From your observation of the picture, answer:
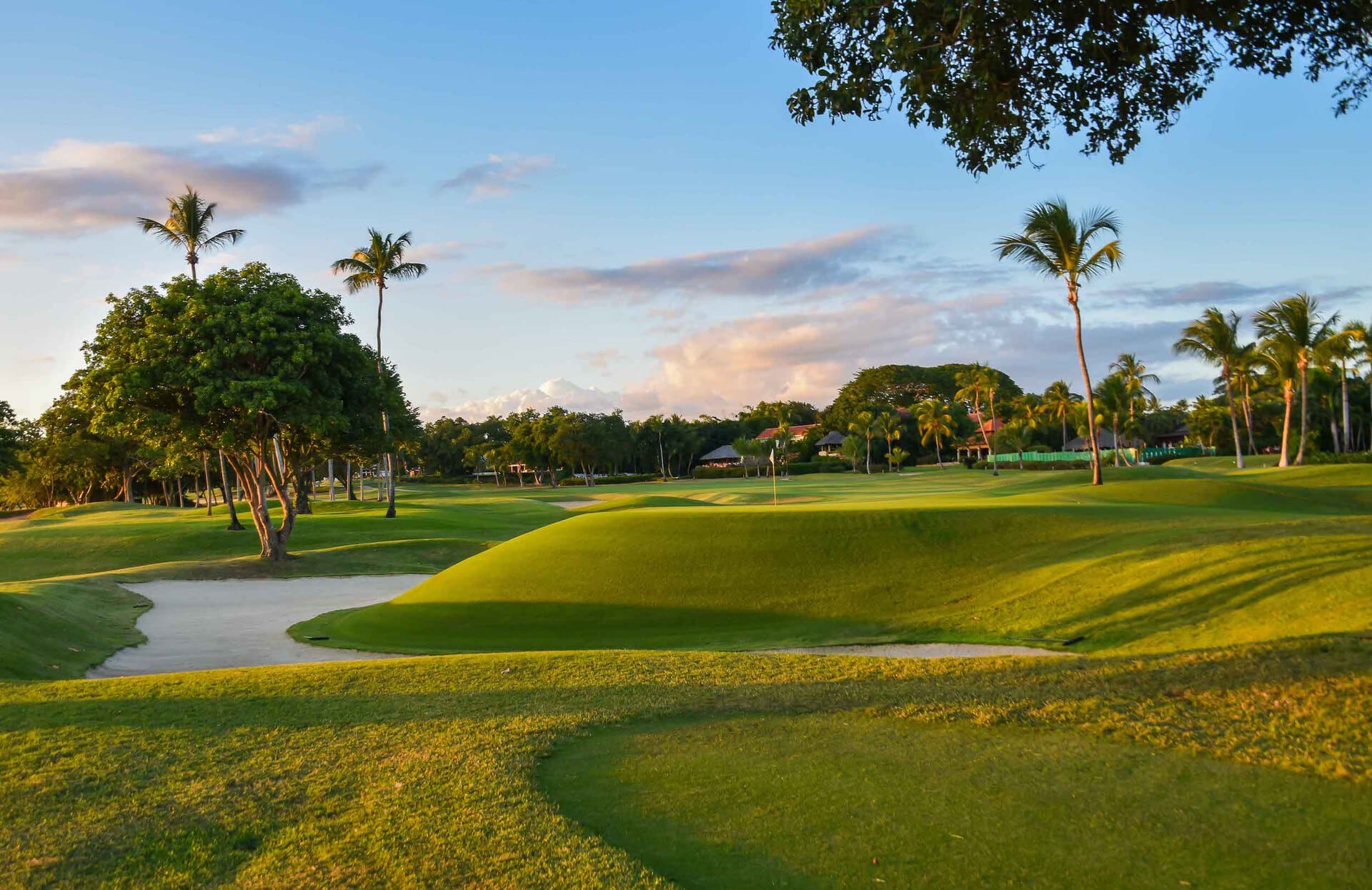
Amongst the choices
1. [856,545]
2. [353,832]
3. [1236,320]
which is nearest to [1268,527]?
[856,545]

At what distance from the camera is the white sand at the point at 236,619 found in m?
15.9

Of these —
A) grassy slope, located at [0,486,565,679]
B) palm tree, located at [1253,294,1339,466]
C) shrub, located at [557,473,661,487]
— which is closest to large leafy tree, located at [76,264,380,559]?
grassy slope, located at [0,486,565,679]

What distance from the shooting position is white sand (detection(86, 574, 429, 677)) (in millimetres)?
15852

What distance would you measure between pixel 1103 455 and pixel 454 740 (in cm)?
8763

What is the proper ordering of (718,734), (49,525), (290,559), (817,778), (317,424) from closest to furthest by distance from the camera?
(817,778), (718,734), (317,424), (290,559), (49,525)

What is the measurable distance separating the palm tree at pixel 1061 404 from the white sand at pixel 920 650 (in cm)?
8587

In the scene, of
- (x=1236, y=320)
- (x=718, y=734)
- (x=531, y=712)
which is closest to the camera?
(x=718, y=734)

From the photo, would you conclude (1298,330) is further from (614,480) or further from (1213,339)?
(614,480)

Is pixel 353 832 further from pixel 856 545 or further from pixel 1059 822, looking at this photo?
pixel 856 545

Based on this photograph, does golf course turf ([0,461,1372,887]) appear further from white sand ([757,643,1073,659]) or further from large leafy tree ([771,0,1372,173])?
large leafy tree ([771,0,1372,173])

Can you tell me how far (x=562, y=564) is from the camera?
62.7ft

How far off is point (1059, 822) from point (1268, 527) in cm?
1444

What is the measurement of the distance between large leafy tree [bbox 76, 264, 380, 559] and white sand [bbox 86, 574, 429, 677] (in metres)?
4.67

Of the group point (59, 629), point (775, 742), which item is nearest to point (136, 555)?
point (59, 629)
